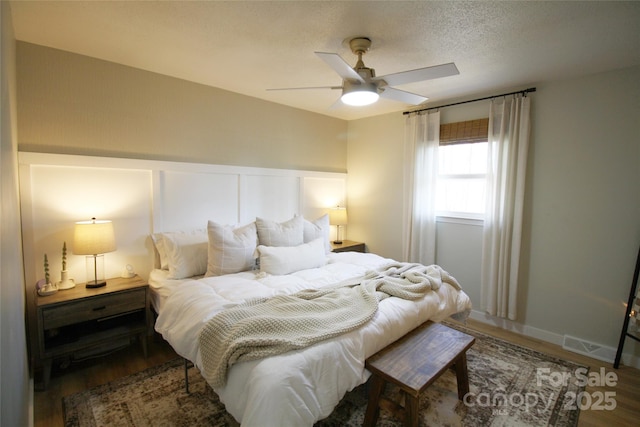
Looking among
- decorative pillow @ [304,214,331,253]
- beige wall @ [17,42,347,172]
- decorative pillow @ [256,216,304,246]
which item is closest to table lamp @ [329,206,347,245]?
decorative pillow @ [304,214,331,253]

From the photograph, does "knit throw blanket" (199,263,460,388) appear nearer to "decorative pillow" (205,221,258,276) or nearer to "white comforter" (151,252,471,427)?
"white comforter" (151,252,471,427)

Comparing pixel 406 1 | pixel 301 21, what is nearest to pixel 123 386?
pixel 301 21

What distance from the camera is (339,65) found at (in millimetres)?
1713

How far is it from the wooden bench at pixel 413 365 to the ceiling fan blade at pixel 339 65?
5.48 ft

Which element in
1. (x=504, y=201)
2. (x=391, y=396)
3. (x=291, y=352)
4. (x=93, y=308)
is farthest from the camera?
(x=504, y=201)

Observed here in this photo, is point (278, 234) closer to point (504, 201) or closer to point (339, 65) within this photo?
point (339, 65)

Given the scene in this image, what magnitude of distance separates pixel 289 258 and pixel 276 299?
Answer: 2.62 feet

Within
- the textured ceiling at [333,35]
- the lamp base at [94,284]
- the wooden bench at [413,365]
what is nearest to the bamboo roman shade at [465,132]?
A: the textured ceiling at [333,35]

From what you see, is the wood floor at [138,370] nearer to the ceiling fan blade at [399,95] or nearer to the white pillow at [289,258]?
the white pillow at [289,258]

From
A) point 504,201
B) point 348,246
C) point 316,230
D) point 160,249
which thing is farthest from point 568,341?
point 160,249

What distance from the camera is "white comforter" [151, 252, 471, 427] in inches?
48.6

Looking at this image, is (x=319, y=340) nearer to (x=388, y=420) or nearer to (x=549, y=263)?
(x=388, y=420)

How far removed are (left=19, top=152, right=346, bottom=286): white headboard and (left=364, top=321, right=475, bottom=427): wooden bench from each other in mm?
2191

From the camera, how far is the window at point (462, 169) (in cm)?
328
